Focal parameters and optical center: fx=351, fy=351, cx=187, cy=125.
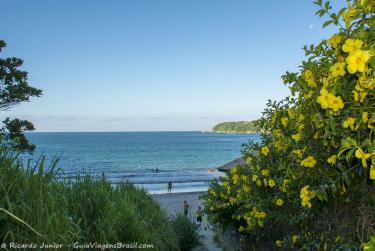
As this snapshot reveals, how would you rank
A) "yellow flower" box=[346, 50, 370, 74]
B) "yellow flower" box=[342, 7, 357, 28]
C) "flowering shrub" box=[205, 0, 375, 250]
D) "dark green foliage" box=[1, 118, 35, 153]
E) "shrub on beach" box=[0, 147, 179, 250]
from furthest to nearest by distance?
"dark green foliage" box=[1, 118, 35, 153] < "shrub on beach" box=[0, 147, 179, 250] < "yellow flower" box=[342, 7, 357, 28] < "flowering shrub" box=[205, 0, 375, 250] < "yellow flower" box=[346, 50, 370, 74]

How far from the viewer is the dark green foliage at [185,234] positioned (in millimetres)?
7972

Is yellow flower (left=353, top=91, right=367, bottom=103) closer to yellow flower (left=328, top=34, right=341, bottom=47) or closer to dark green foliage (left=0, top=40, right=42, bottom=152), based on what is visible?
yellow flower (left=328, top=34, right=341, bottom=47)

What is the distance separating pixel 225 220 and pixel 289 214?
125 inches

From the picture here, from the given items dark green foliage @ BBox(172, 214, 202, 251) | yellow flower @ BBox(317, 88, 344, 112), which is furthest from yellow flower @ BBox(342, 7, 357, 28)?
dark green foliage @ BBox(172, 214, 202, 251)

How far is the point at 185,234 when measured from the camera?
8086mm

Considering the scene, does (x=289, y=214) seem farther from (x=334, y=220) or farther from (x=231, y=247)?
(x=231, y=247)

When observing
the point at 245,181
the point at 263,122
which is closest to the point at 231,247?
the point at 245,181

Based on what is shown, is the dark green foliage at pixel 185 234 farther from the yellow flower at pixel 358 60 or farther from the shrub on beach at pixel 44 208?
the yellow flower at pixel 358 60

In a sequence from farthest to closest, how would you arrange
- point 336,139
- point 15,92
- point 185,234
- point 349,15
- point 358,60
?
point 15,92 < point 185,234 < point 336,139 < point 349,15 < point 358,60

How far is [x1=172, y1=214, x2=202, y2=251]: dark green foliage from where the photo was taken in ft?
26.2

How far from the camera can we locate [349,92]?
174 centimetres

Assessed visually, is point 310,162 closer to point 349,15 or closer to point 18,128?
point 349,15

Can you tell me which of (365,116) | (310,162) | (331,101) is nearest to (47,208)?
(310,162)

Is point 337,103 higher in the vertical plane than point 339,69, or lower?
lower
